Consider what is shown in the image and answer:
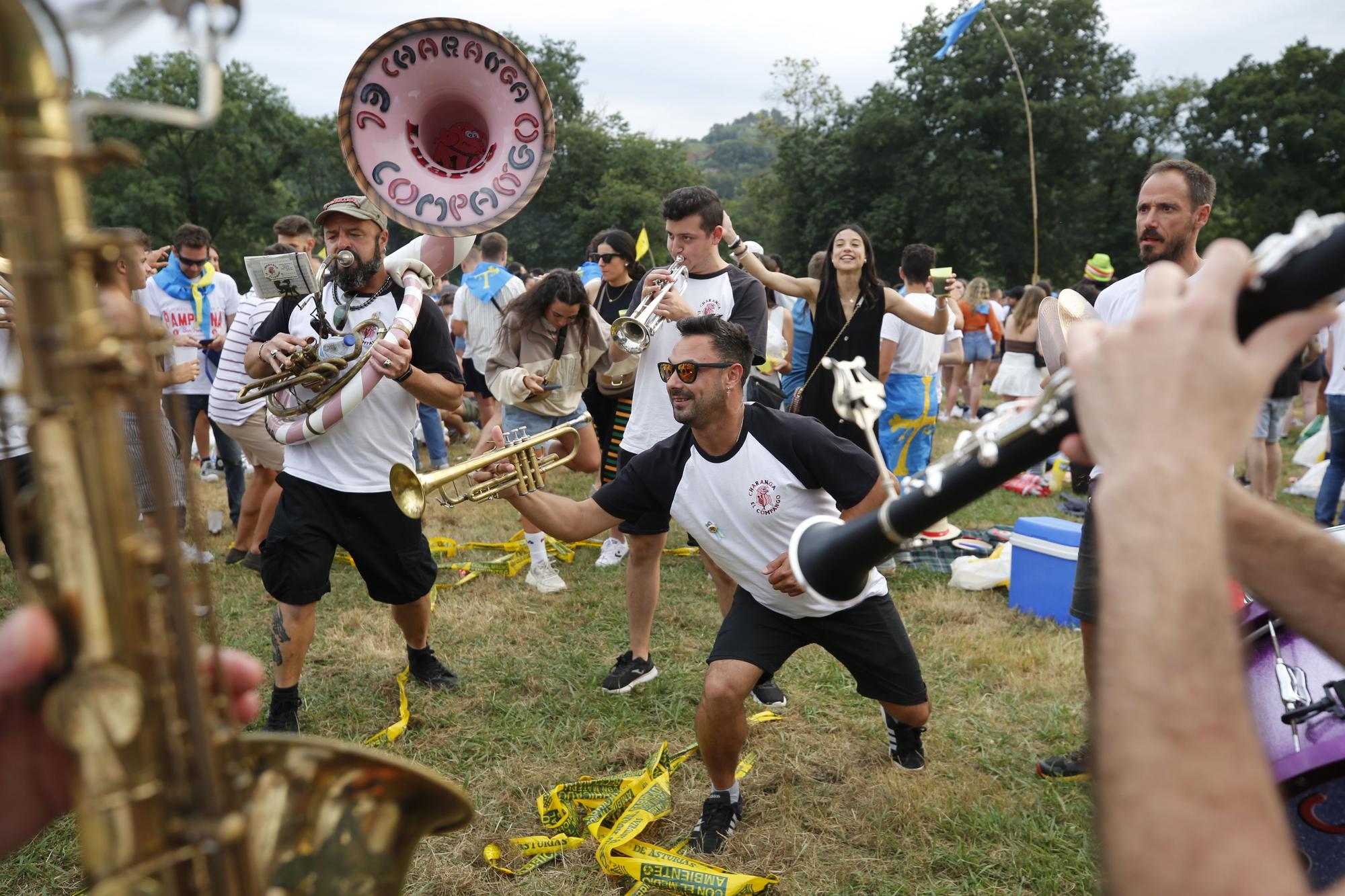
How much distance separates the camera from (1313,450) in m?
9.23

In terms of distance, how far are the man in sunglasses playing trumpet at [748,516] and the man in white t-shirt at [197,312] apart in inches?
177

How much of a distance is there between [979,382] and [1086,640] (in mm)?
9925

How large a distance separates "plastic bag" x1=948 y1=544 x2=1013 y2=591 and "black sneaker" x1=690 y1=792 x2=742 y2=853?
3.02 meters

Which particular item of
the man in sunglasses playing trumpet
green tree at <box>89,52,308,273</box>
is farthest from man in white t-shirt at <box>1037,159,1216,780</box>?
green tree at <box>89,52,308,273</box>

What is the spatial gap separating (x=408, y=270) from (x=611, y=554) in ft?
10.2

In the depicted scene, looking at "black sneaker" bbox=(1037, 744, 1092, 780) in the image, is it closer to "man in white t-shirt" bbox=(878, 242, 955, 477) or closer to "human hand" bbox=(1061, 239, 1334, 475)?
"man in white t-shirt" bbox=(878, 242, 955, 477)

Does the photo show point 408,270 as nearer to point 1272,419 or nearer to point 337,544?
point 337,544

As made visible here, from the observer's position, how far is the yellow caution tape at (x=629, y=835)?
115 inches

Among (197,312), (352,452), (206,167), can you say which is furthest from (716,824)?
(206,167)

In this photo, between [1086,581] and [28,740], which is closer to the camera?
[28,740]

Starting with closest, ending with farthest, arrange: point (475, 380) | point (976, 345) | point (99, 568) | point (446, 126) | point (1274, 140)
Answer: point (99, 568) < point (446, 126) < point (475, 380) < point (976, 345) < point (1274, 140)

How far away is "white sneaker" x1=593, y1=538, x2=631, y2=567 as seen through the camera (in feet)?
21.2

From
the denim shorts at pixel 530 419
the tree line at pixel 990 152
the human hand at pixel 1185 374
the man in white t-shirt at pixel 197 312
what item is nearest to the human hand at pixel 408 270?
the denim shorts at pixel 530 419

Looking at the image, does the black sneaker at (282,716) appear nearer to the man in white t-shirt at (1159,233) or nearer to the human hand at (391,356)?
the human hand at (391,356)
